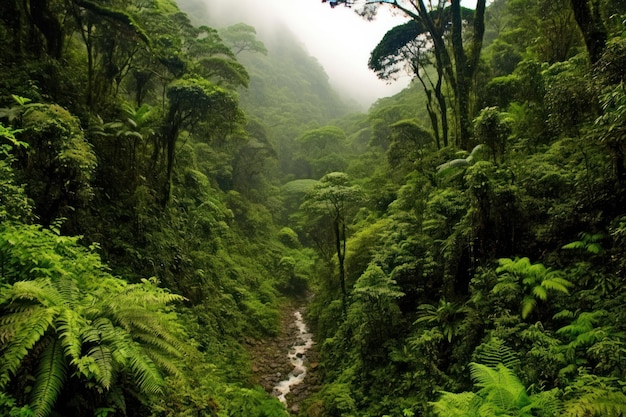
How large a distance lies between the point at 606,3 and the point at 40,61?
15512mm

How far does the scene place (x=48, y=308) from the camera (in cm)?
310

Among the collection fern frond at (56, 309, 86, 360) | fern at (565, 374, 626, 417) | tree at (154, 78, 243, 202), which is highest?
tree at (154, 78, 243, 202)

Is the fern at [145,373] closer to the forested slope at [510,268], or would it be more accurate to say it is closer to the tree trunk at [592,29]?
the forested slope at [510,268]

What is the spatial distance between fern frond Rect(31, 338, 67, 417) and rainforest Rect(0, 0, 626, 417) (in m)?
0.02

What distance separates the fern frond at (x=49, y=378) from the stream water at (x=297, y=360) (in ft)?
24.2

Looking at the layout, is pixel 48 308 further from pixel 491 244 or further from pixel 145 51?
pixel 145 51

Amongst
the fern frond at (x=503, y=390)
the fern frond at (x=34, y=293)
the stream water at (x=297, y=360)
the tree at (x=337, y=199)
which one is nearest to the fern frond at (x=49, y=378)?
the fern frond at (x=34, y=293)

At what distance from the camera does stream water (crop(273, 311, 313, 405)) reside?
10047 millimetres

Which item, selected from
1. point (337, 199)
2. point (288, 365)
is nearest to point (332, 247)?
point (337, 199)

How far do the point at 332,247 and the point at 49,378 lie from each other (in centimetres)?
1370

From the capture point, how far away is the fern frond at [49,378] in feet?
8.98

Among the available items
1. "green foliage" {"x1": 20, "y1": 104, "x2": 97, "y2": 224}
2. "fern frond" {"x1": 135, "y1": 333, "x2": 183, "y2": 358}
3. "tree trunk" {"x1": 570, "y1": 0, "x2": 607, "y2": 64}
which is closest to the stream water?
"fern frond" {"x1": 135, "y1": 333, "x2": 183, "y2": 358}

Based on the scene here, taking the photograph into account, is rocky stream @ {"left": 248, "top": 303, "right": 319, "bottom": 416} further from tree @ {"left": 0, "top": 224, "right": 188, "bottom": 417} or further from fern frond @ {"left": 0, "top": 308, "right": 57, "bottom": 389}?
fern frond @ {"left": 0, "top": 308, "right": 57, "bottom": 389}

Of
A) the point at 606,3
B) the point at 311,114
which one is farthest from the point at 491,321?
the point at 311,114
